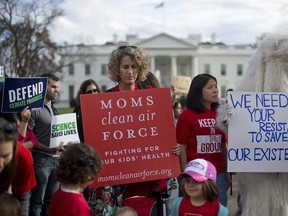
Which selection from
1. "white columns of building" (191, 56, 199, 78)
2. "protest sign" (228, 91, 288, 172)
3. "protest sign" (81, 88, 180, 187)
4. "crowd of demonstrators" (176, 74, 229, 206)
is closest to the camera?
"protest sign" (81, 88, 180, 187)

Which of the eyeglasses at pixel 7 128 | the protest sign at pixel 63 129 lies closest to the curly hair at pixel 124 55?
the protest sign at pixel 63 129

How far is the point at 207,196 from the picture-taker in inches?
147

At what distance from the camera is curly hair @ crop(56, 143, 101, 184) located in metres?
3.27

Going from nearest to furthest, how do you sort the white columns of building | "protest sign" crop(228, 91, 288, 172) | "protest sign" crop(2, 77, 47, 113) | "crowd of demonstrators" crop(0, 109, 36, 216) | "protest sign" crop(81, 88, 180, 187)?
"crowd of demonstrators" crop(0, 109, 36, 216) → "protest sign" crop(81, 88, 180, 187) → "protest sign" crop(228, 91, 288, 172) → "protest sign" crop(2, 77, 47, 113) → the white columns of building

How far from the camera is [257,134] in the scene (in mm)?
4266

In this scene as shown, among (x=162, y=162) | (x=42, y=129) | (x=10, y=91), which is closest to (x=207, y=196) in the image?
(x=162, y=162)

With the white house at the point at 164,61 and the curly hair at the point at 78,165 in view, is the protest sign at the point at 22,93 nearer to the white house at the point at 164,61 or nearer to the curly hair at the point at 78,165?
the curly hair at the point at 78,165

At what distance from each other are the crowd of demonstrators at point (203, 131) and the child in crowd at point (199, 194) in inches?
32.3

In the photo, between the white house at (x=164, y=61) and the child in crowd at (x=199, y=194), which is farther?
the white house at (x=164, y=61)

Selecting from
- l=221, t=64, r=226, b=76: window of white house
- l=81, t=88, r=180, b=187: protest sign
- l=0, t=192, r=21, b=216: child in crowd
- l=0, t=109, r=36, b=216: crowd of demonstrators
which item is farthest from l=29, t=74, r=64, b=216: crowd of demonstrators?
l=221, t=64, r=226, b=76: window of white house

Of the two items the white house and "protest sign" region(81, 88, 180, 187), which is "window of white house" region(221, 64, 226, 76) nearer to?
the white house

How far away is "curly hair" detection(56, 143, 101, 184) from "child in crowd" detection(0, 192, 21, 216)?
0.42 metres

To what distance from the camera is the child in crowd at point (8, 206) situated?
9.46 ft

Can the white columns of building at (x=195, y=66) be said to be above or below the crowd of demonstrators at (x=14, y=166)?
above
